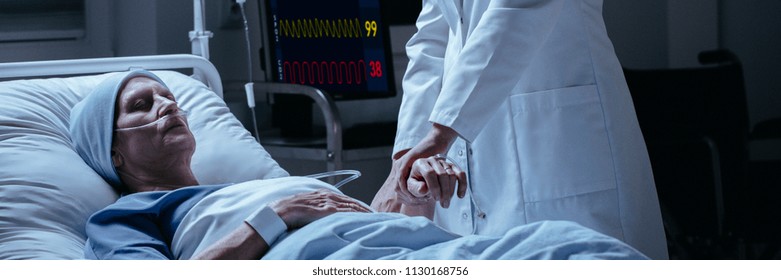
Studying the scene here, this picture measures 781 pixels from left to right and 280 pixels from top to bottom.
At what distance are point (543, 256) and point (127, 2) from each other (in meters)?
1.58

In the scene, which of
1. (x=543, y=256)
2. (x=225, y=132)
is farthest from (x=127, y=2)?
(x=543, y=256)

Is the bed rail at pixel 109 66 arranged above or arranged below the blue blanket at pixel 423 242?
above

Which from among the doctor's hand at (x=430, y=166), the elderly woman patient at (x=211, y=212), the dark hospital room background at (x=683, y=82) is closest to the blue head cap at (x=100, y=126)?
the elderly woman patient at (x=211, y=212)

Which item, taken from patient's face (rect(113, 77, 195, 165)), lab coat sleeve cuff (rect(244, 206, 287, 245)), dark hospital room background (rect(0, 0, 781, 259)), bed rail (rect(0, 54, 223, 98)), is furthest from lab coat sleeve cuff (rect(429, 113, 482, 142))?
dark hospital room background (rect(0, 0, 781, 259))

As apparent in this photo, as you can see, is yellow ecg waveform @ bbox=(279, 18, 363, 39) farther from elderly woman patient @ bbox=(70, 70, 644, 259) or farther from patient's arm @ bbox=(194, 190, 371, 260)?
patient's arm @ bbox=(194, 190, 371, 260)

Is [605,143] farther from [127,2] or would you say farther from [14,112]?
[127,2]

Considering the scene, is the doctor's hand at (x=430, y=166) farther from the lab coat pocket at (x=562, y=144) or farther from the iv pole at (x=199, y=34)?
the iv pole at (x=199, y=34)

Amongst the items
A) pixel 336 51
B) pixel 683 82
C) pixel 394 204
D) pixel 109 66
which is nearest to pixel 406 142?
pixel 394 204

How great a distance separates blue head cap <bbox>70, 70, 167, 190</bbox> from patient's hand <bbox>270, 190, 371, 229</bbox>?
0.38 meters

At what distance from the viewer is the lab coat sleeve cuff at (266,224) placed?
1314 mm

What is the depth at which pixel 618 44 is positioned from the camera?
2.50 meters

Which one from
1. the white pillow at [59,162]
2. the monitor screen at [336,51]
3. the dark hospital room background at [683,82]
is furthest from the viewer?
the monitor screen at [336,51]

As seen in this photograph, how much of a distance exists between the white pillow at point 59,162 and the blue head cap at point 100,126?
0.8 inches
